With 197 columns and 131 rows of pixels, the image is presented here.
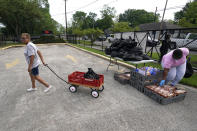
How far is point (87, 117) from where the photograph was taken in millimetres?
2535

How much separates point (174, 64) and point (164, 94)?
40.9 inches

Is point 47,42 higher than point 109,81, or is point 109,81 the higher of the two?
point 47,42

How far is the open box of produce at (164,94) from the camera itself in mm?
3021

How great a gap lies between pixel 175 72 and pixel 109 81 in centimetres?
233

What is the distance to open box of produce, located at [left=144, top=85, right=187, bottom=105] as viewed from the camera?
9.91 feet

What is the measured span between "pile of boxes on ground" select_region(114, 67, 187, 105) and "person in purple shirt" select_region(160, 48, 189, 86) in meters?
0.25

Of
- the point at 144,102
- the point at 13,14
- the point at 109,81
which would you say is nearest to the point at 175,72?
the point at 144,102

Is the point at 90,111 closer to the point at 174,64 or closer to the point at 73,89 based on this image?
the point at 73,89

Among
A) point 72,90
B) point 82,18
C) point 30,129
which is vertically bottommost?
point 30,129

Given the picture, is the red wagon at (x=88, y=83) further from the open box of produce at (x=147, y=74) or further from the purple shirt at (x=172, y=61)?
the purple shirt at (x=172, y=61)

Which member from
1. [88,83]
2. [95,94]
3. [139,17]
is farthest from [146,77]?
[139,17]

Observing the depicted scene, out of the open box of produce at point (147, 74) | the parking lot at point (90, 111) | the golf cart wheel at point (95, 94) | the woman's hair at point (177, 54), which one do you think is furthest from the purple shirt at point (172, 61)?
the golf cart wheel at point (95, 94)

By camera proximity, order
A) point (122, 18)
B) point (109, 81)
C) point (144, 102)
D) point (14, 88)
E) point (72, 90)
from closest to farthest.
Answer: point (144, 102), point (72, 90), point (14, 88), point (109, 81), point (122, 18)

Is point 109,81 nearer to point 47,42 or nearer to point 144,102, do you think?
point 144,102
